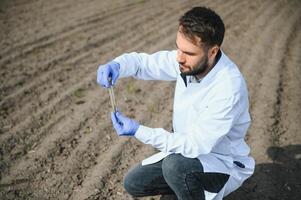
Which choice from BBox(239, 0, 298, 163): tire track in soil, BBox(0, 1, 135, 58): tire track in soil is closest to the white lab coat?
BBox(239, 0, 298, 163): tire track in soil

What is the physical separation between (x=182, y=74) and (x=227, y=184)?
78 cm

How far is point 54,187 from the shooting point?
290cm

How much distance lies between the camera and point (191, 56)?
7.07 ft

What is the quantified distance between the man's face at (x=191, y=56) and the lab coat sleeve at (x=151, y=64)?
1.27ft

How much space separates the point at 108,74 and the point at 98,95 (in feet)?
5.43

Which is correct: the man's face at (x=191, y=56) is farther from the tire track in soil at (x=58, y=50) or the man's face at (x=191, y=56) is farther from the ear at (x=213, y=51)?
the tire track in soil at (x=58, y=50)

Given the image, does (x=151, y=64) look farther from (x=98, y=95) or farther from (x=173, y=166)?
(x=98, y=95)

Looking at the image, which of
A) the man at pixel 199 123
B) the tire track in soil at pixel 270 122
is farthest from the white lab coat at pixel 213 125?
the tire track in soil at pixel 270 122

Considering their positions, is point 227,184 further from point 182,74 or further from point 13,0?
point 13,0

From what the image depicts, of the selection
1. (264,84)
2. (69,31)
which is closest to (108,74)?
(264,84)

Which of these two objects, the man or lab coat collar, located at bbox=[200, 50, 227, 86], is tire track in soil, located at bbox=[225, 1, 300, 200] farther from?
lab coat collar, located at bbox=[200, 50, 227, 86]

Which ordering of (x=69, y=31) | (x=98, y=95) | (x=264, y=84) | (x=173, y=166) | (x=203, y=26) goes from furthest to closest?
(x=69, y=31)
(x=264, y=84)
(x=98, y=95)
(x=173, y=166)
(x=203, y=26)

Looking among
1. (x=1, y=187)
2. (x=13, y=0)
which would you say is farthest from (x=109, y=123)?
(x=13, y=0)

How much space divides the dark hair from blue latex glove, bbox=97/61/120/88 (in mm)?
621
